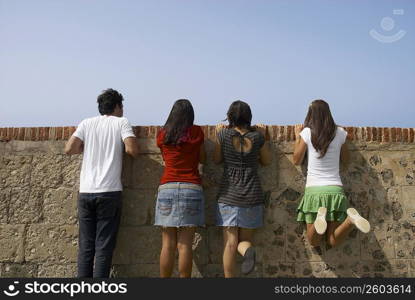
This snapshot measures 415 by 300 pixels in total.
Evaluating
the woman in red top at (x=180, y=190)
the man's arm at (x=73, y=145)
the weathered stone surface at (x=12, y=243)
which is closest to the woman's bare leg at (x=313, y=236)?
the woman in red top at (x=180, y=190)

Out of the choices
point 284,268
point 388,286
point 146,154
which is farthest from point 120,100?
point 388,286

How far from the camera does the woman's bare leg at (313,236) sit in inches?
162

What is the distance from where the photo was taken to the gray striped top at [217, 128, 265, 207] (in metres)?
3.93

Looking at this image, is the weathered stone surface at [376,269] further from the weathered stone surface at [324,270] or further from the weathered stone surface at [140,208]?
the weathered stone surface at [140,208]

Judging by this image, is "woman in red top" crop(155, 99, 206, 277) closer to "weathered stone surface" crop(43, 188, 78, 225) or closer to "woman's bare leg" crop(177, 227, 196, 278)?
"woman's bare leg" crop(177, 227, 196, 278)

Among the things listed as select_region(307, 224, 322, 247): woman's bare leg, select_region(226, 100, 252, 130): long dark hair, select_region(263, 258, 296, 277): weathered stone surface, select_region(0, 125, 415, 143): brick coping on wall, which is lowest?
select_region(263, 258, 296, 277): weathered stone surface

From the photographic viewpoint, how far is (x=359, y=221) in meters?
3.73

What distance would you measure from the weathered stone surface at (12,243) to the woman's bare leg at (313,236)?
2.97 metres

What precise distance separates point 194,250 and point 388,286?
6.27 ft

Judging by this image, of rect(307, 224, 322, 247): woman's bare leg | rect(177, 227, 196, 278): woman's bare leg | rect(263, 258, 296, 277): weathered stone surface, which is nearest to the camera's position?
rect(177, 227, 196, 278): woman's bare leg

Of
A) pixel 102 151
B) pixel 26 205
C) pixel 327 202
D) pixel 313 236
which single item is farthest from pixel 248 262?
pixel 26 205

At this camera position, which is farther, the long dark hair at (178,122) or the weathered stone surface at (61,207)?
the weathered stone surface at (61,207)

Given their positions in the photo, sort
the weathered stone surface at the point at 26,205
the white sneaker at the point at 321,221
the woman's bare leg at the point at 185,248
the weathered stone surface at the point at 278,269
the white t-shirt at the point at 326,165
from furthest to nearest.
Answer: the weathered stone surface at the point at 26,205, the weathered stone surface at the point at 278,269, the white t-shirt at the point at 326,165, the woman's bare leg at the point at 185,248, the white sneaker at the point at 321,221

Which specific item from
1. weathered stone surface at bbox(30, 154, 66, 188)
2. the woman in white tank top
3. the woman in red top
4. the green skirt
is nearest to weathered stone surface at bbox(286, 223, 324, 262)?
the woman in white tank top
